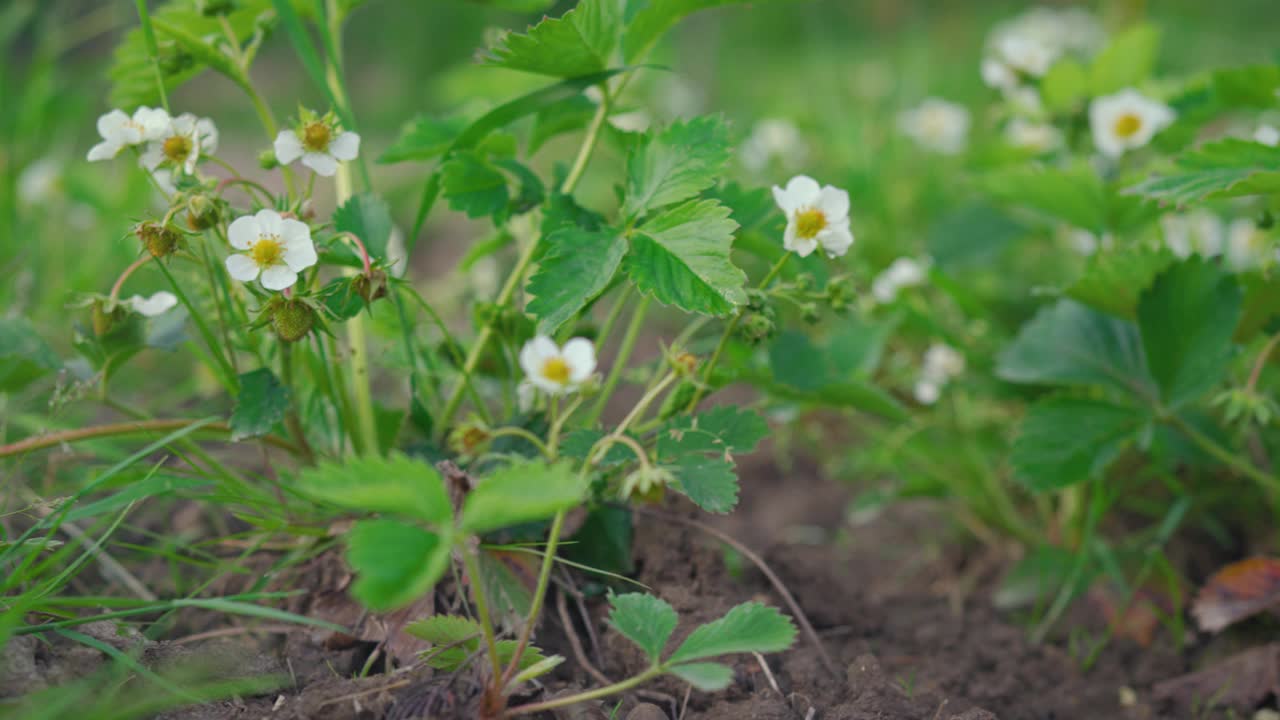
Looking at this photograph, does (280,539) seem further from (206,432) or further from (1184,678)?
(1184,678)

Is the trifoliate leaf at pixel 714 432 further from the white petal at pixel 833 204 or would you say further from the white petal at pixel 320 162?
the white petal at pixel 320 162

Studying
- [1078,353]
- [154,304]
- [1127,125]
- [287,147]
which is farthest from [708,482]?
[1127,125]

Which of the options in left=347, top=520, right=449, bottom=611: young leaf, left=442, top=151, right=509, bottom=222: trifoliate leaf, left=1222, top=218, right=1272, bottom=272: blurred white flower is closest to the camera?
left=347, top=520, right=449, bottom=611: young leaf

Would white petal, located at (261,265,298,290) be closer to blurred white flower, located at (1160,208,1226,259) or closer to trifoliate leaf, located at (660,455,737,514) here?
trifoliate leaf, located at (660,455,737,514)

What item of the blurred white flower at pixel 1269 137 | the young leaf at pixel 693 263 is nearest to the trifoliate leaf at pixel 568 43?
the young leaf at pixel 693 263

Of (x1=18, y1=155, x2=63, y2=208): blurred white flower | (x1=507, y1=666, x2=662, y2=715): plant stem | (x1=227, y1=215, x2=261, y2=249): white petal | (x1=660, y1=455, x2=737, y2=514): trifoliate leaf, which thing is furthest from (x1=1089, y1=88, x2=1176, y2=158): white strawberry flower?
(x1=18, y1=155, x2=63, y2=208): blurred white flower

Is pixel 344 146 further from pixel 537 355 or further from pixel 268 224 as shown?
pixel 537 355

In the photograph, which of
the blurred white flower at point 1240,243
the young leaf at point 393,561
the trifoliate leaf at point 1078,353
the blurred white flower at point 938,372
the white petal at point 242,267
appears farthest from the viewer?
the blurred white flower at point 1240,243

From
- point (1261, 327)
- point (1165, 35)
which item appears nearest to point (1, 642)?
point (1261, 327)
